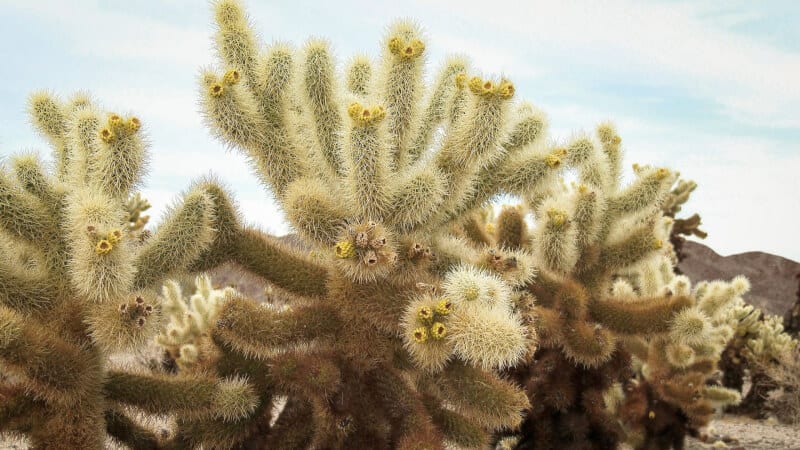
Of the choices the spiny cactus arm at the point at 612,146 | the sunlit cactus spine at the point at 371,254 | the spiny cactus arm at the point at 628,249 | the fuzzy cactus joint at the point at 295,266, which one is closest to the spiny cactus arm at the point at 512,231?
the spiny cactus arm at the point at 628,249

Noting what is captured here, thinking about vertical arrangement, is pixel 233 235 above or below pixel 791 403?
above

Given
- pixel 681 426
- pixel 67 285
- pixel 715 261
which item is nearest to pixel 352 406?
pixel 67 285

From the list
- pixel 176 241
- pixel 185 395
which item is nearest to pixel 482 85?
pixel 176 241

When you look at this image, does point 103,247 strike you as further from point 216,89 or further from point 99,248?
point 216,89

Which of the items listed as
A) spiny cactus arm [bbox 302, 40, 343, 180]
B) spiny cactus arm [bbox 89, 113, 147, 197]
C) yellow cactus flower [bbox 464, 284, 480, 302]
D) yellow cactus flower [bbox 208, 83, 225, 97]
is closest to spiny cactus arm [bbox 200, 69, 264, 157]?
yellow cactus flower [bbox 208, 83, 225, 97]

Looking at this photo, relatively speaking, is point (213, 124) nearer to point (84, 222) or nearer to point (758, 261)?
point (84, 222)

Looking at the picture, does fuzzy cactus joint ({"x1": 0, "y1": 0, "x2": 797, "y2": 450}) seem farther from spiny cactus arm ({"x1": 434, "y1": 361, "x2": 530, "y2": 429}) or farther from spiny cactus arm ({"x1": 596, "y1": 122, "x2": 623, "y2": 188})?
spiny cactus arm ({"x1": 596, "y1": 122, "x2": 623, "y2": 188})
